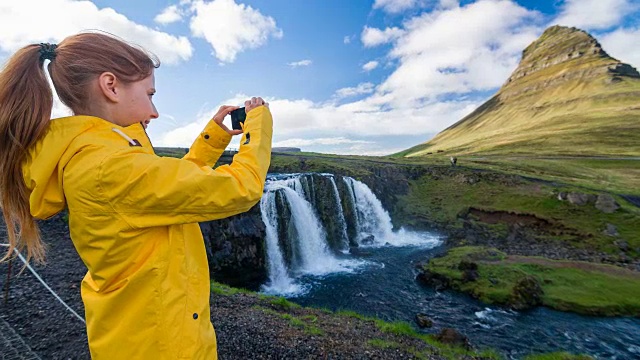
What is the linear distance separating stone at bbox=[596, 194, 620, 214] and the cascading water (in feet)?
67.8

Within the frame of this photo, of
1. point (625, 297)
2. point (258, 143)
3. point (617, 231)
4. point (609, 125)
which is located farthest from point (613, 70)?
point (258, 143)

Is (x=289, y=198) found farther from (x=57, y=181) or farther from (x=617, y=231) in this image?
(x=617, y=231)

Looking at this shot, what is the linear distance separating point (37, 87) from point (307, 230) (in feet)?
90.2

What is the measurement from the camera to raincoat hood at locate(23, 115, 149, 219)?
209cm

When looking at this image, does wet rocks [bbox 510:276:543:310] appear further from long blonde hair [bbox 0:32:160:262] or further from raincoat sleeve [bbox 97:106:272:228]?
long blonde hair [bbox 0:32:160:262]

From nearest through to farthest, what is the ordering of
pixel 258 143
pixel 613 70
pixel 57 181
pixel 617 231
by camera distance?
pixel 57 181, pixel 258 143, pixel 617 231, pixel 613 70

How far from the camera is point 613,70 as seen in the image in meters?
173

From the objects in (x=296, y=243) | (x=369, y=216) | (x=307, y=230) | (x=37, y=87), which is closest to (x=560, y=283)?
(x=307, y=230)

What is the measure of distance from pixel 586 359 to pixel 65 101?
19.2 m

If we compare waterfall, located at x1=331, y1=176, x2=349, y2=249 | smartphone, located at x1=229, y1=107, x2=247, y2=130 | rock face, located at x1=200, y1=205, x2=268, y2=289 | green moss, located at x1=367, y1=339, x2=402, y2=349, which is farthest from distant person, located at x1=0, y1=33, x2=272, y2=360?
waterfall, located at x1=331, y1=176, x2=349, y2=249

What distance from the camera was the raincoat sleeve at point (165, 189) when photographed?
6.78ft

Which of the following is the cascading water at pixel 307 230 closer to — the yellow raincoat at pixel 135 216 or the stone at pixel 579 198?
the stone at pixel 579 198

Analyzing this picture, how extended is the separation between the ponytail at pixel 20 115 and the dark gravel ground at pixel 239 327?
789 centimetres

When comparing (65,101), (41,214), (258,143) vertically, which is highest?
(65,101)
